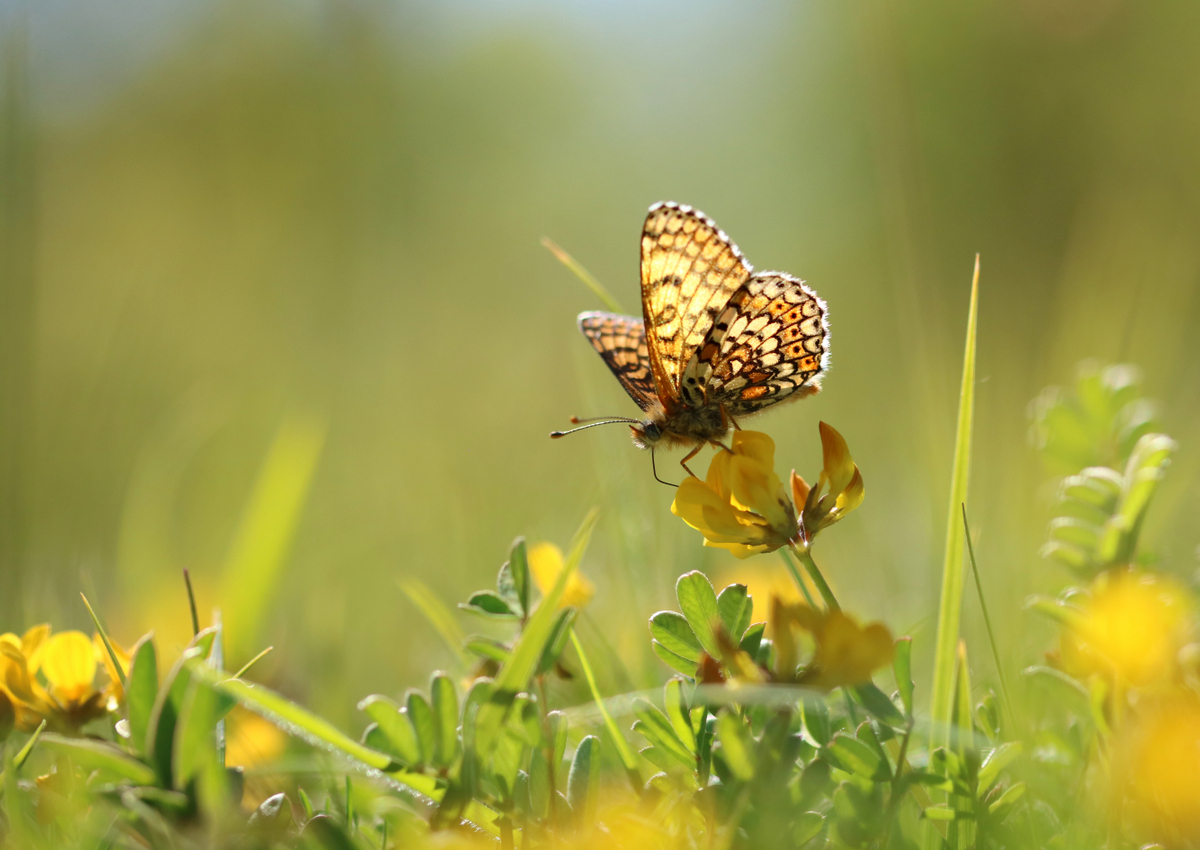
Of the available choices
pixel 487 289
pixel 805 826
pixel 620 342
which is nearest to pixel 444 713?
pixel 805 826

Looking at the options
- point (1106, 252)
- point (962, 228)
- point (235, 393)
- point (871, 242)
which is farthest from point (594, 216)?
point (1106, 252)

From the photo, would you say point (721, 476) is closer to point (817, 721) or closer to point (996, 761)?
point (817, 721)

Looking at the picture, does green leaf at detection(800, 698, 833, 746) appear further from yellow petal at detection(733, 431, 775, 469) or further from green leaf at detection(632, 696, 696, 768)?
yellow petal at detection(733, 431, 775, 469)

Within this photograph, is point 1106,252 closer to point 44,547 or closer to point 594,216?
point 44,547

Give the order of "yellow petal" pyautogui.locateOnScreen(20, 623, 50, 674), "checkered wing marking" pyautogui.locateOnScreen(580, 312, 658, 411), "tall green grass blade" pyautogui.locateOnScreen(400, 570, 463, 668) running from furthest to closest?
"checkered wing marking" pyautogui.locateOnScreen(580, 312, 658, 411) < "tall green grass blade" pyautogui.locateOnScreen(400, 570, 463, 668) < "yellow petal" pyautogui.locateOnScreen(20, 623, 50, 674)

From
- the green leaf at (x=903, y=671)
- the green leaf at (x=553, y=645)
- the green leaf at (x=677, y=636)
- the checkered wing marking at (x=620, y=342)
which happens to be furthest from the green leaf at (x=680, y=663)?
the checkered wing marking at (x=620, y=342)

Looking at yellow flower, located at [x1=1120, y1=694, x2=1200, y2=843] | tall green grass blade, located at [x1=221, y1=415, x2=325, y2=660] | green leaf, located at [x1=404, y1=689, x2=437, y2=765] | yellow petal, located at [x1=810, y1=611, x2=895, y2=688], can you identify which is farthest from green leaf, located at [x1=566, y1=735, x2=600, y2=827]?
tall green grass blade, located at [x1=221, y1=415, x2=325, y2=660]
